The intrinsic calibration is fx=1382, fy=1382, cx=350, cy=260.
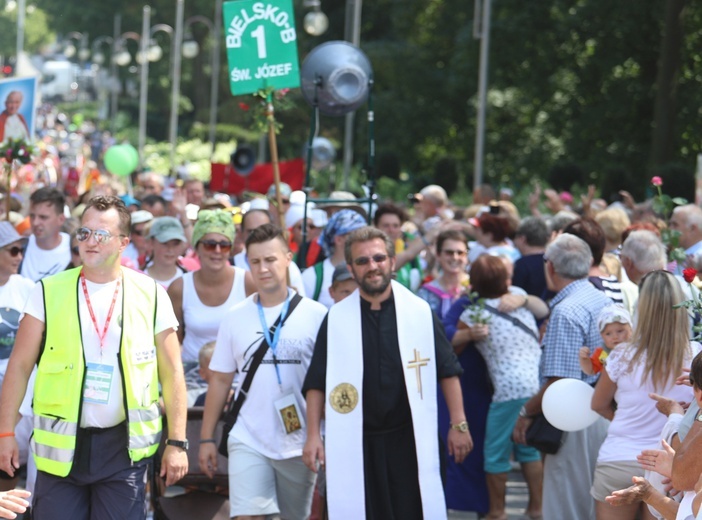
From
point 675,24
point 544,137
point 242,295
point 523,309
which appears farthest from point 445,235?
point 544,137

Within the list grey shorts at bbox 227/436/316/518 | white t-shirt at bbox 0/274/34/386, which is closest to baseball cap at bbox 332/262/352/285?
grey shorts at bbox 227/436/316/518

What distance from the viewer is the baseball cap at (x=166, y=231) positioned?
9.51 metres

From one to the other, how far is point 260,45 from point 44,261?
2248 millimetres

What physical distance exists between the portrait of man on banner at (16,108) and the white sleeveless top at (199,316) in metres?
5.04

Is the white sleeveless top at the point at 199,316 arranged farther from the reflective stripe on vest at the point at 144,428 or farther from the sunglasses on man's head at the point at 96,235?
the sunglasses on man's head at the point at 96,235

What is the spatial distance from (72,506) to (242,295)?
2.60 metres

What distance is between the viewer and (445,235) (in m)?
9.79

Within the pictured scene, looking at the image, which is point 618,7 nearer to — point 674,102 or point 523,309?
point 674,102

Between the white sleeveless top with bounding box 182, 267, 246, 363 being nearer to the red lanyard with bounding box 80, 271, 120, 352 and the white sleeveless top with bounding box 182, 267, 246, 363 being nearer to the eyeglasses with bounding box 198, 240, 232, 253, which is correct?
the eyeglasses with bounding box 198, 240, 232, 253

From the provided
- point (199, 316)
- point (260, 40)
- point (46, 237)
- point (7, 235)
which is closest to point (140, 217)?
point (46, 237)

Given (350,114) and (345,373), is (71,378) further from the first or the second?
(350,114)

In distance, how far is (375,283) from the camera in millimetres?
7180

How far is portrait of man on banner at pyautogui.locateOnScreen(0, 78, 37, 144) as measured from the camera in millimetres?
13086

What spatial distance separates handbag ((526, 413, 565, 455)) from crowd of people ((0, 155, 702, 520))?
5 centimetres
